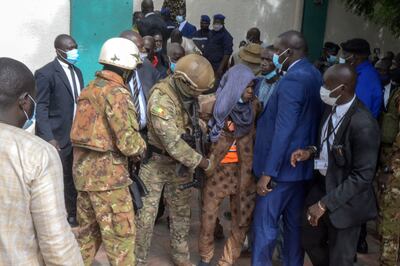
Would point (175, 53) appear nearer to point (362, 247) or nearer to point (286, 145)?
point (286, 145)

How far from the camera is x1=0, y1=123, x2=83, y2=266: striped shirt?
5.96 feet

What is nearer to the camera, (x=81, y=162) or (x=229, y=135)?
(x=81, y=162)

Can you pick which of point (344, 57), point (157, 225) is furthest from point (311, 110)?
point (157, 225)

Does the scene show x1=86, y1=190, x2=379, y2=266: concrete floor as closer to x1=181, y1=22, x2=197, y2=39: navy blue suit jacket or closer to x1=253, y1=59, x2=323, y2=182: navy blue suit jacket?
x1=253, y1=59, x2=323, y2=182: navy blue suit jacket

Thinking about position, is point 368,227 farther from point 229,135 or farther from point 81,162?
point 81,162

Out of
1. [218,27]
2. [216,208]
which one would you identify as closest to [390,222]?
[216,208]

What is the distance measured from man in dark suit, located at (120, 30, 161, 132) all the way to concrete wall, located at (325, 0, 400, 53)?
7.93 metres

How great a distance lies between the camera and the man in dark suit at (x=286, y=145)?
370 cm

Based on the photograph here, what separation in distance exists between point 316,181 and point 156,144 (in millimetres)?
1286

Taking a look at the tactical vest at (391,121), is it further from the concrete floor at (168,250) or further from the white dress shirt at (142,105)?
the white dress shirt at (142,105)

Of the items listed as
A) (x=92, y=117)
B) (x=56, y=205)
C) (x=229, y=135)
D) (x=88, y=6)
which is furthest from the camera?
(x=88, y=6)

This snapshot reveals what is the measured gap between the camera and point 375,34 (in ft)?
39.8

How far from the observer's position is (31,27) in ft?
26.3

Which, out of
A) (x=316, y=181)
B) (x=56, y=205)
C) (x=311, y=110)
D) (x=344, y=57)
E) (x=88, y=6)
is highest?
(x=88, y=6)
